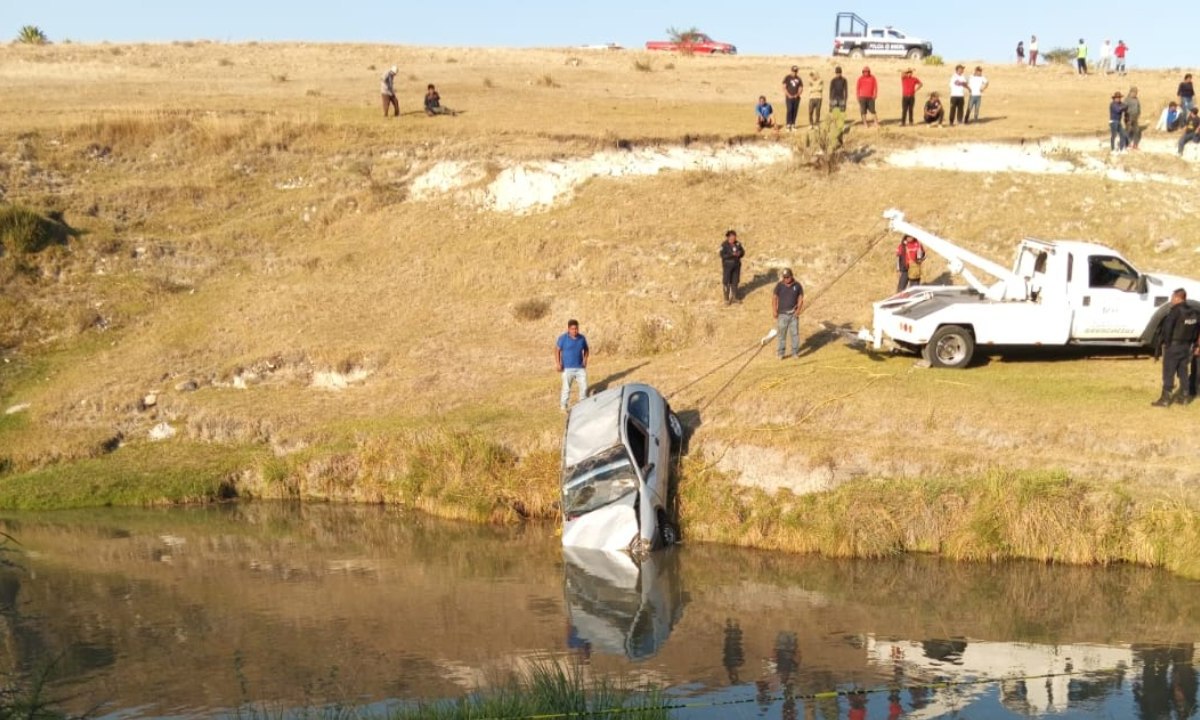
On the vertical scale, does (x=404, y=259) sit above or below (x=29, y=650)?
above

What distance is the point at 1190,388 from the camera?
65.0ft

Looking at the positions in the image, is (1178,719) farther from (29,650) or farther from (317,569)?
(29,650)

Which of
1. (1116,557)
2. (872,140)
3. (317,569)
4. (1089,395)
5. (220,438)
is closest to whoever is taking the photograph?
(1116,557)

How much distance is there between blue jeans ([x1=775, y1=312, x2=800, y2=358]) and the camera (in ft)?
76.1

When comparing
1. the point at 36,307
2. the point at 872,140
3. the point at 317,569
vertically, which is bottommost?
the point at 317,569

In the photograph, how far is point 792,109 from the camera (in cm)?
3600

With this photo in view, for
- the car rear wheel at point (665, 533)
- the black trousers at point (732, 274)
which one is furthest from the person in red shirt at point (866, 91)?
the car rear wheel at point (665, 533)

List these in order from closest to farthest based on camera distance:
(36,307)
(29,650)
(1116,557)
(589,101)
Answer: (29,650), (1116,557), (36,307), (589,101)

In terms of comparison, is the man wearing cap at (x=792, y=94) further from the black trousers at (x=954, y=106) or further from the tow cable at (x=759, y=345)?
the tow cable at (x=759, y=345)

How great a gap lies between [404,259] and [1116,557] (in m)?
19.6

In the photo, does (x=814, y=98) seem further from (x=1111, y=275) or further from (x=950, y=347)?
(x=1111, y=275)

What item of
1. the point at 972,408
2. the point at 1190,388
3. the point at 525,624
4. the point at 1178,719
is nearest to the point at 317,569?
the point at 525,624

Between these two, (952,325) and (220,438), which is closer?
(952,325)

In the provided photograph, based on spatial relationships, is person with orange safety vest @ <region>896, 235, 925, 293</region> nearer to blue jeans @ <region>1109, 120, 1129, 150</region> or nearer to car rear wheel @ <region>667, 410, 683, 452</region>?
car rear wheel @ <region>667, 410, 683, 452</region>
